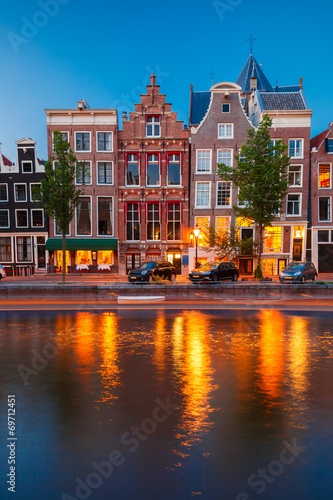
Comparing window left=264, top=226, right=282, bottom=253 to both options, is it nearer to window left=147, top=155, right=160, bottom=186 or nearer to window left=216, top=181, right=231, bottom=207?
window left=216, top=181, right=231, bottom=207

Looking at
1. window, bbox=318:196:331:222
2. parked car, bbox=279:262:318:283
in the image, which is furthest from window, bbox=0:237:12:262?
window, bbox=318:196:331:222

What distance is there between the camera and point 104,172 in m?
35.4

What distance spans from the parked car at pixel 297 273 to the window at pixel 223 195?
1145cm

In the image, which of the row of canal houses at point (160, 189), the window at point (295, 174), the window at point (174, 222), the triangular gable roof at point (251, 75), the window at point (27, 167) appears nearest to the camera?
the row of canal houses at point (160, 189)

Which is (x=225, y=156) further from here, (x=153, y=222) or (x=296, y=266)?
(x=296, y=266)

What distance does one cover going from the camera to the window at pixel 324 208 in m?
35.6

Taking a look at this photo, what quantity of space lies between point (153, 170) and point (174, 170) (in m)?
2.20

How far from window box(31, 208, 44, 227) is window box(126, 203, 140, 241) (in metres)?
9.04

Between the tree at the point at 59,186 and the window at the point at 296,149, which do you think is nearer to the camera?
the tree at the point at 59,186

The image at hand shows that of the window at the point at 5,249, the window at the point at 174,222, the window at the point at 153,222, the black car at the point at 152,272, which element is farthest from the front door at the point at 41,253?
the black car at the point at 152,272

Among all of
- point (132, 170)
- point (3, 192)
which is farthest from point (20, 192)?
point (132, 170)

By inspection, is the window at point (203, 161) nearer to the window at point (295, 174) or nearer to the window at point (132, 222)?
the window at point (132, 222)

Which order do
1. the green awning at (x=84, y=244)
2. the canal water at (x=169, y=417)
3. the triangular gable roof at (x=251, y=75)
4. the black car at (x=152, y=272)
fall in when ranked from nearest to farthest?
the canal water at (x=169, y=417), the black car at (x=152, y=272), the green awning at (x=84, y=244), the triangular gable roof at (x=251, y=75)

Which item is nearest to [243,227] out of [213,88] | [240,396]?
[213,88]
